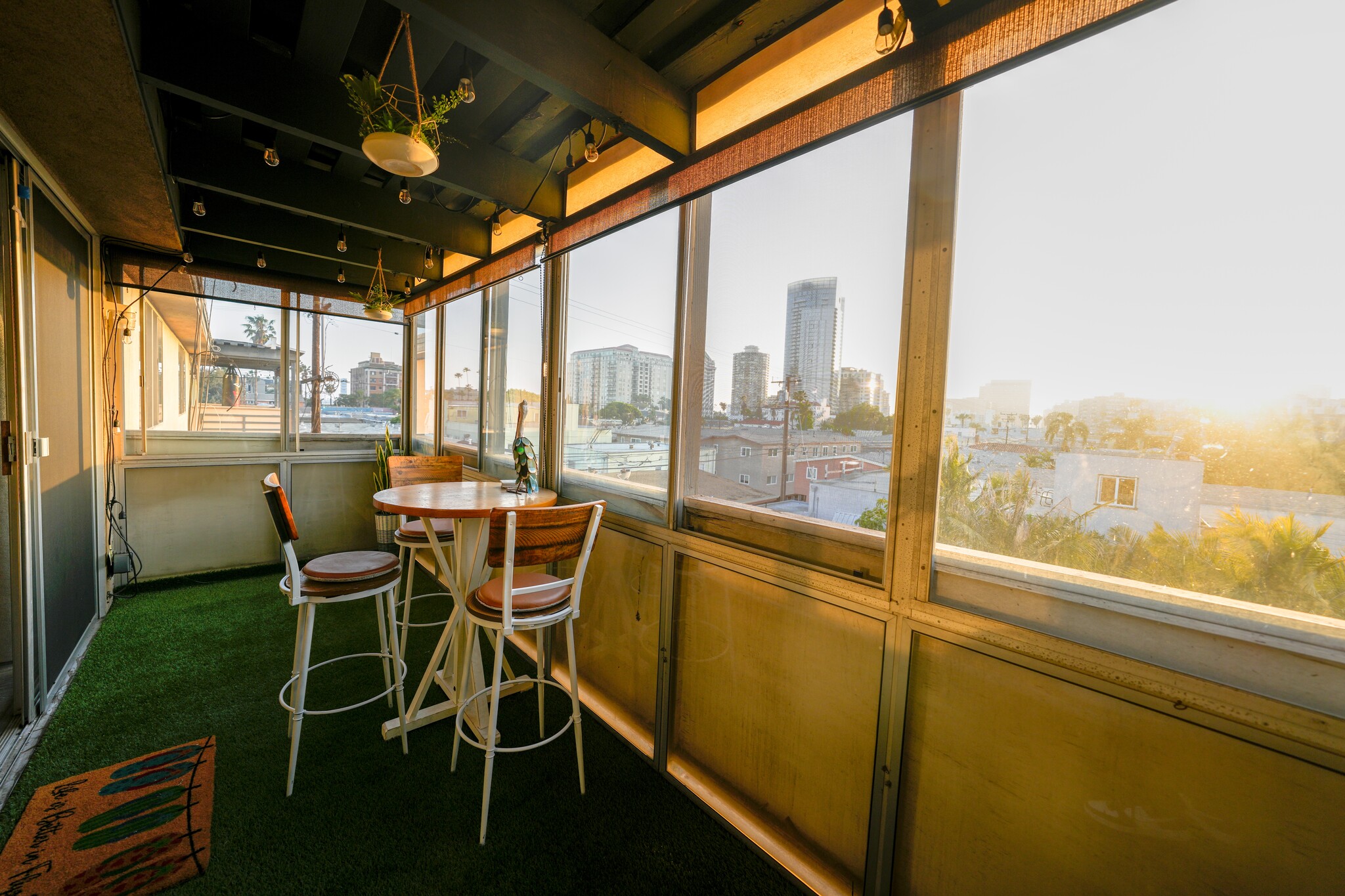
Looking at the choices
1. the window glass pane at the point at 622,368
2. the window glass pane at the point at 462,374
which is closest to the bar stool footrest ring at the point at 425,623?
the window glass pane at the point at 622,368

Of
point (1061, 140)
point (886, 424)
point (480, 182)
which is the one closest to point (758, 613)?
point (886, 424)

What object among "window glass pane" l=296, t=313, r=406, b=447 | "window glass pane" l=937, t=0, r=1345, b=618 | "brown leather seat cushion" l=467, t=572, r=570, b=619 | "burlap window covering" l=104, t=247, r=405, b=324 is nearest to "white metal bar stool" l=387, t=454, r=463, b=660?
"brown leather seat cushion" l=467, t=572, r=570, b=619

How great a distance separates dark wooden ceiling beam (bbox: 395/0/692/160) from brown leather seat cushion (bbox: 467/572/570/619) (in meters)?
1.69

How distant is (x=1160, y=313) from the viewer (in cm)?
105

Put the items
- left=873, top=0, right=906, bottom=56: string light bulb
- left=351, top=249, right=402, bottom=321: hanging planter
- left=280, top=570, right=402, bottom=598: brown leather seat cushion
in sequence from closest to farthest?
left=873, top=0, right=906, bottom=56: string light bulb → left=280, top=570, right=402, bottom=598: brown leather seat cushion → left=351, top=249, right=402, bottom=321: hanging planter

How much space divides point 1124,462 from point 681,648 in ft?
5.24

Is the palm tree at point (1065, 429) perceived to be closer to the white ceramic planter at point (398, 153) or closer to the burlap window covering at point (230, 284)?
the white ceramic planter at point (398, 153)

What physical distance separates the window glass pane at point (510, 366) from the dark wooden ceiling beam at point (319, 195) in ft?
1.37

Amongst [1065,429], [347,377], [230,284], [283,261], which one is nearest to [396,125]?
[1065,429]

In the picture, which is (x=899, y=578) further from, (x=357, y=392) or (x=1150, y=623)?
(x=357, y=392)

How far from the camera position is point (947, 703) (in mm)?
1329

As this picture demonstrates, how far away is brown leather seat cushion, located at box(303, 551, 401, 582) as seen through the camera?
1.99m

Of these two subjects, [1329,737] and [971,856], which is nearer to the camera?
[1329,737]

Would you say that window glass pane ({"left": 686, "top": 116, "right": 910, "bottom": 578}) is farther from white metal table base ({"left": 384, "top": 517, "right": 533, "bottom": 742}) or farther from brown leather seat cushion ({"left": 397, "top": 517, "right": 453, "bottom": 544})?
brown leather seat cushion ({"left": 397, "top": 517, "right": 453, "bottom": 544})
